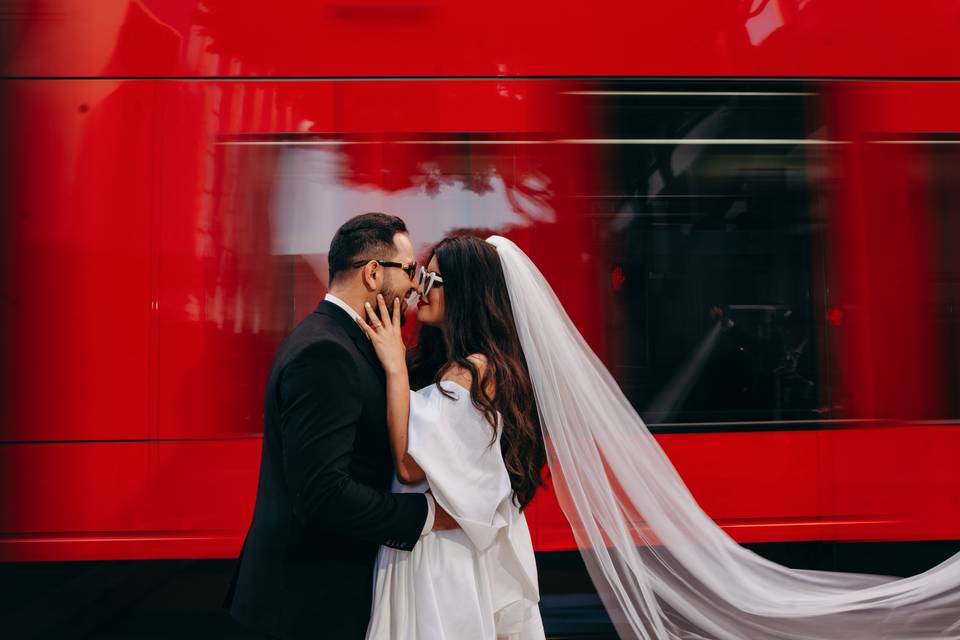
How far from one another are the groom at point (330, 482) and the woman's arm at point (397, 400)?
4 cm

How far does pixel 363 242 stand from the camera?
2.01m

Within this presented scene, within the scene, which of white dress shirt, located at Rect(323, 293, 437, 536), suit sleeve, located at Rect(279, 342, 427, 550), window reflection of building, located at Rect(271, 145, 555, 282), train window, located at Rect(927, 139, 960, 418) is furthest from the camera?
train window, located at Rect(927, 139, 960, 418)

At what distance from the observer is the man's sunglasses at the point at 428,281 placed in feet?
6.84

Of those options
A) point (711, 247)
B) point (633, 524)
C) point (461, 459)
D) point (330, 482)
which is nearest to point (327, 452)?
point (330, 482)

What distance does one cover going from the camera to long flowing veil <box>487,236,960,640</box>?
7.40 feet

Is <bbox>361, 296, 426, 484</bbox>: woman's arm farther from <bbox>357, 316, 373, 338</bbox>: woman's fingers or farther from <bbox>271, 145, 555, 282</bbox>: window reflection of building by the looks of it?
<bbox>271, 145, 555, 282</bbox>: window reflection of building

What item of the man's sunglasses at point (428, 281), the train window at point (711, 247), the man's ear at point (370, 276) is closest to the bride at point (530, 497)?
the man's sunglasses at point (428, 281)

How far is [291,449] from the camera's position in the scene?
1.75 m

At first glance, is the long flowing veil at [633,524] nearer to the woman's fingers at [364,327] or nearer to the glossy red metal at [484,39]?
the woman's fingers at [364,327]

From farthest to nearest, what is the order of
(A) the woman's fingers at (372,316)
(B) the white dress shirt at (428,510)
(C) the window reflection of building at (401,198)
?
1. (C) the window reflection of building at (401,198)
2. (A) the woman's fingers at (372,316)
3. (B) the white dress shirt at (428,510)

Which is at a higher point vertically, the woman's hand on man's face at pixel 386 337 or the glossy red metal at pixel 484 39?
the glossy red metal at pixel 484 39

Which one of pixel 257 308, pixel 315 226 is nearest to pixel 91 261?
pixel 257 308

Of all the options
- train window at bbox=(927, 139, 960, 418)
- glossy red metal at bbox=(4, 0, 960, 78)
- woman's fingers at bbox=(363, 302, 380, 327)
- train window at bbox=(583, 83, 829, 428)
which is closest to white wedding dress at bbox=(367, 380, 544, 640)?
woman's fingers at bbox=(363, 302, 380, 327)

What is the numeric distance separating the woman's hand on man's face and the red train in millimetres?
1085
